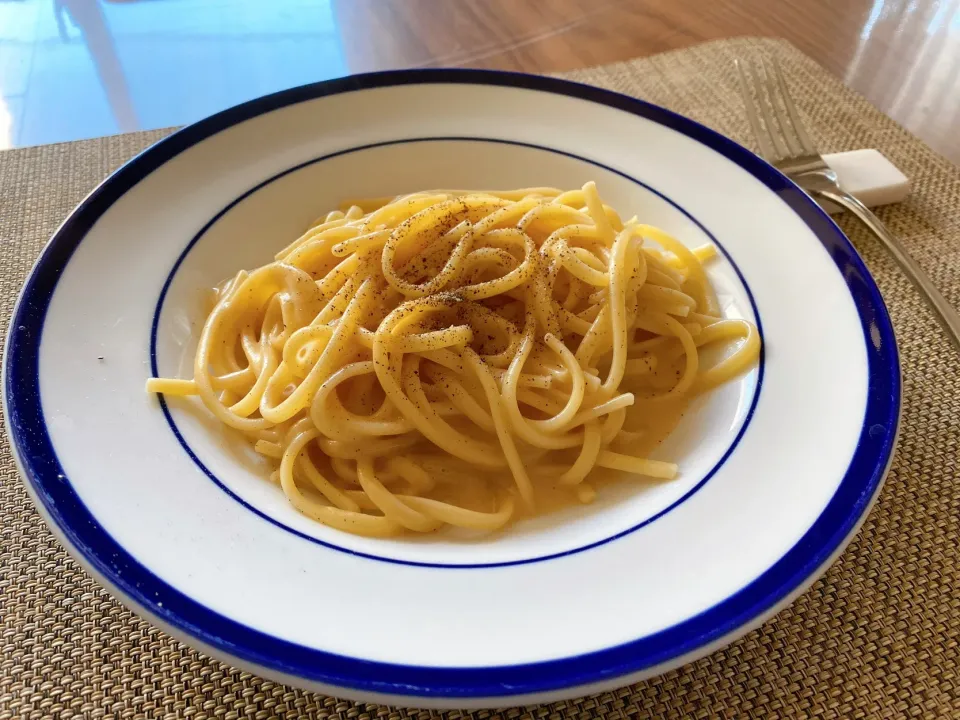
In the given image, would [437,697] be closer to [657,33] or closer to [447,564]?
[447,564]

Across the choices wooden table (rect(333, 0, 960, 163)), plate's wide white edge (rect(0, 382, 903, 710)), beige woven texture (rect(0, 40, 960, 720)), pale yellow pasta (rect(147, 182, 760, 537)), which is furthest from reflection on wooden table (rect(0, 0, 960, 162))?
plate's wide white edge (rect(0, 382, 903, 710))

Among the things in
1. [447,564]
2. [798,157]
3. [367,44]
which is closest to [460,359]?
[447,564]

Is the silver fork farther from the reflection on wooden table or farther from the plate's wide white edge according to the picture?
the plate's wide white edge

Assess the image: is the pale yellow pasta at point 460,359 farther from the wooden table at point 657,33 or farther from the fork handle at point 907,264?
the wooden table at point 657,33

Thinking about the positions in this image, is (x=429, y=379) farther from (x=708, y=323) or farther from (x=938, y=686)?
(x=938, y=686)

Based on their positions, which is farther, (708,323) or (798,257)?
(708,323)

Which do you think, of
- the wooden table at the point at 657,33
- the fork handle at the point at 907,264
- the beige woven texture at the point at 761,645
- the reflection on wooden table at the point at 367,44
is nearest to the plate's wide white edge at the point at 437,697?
the beige woven texture at the point at 761,645

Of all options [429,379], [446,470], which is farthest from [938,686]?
[429,379]

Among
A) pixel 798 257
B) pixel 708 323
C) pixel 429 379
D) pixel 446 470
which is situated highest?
pixel 798 257
